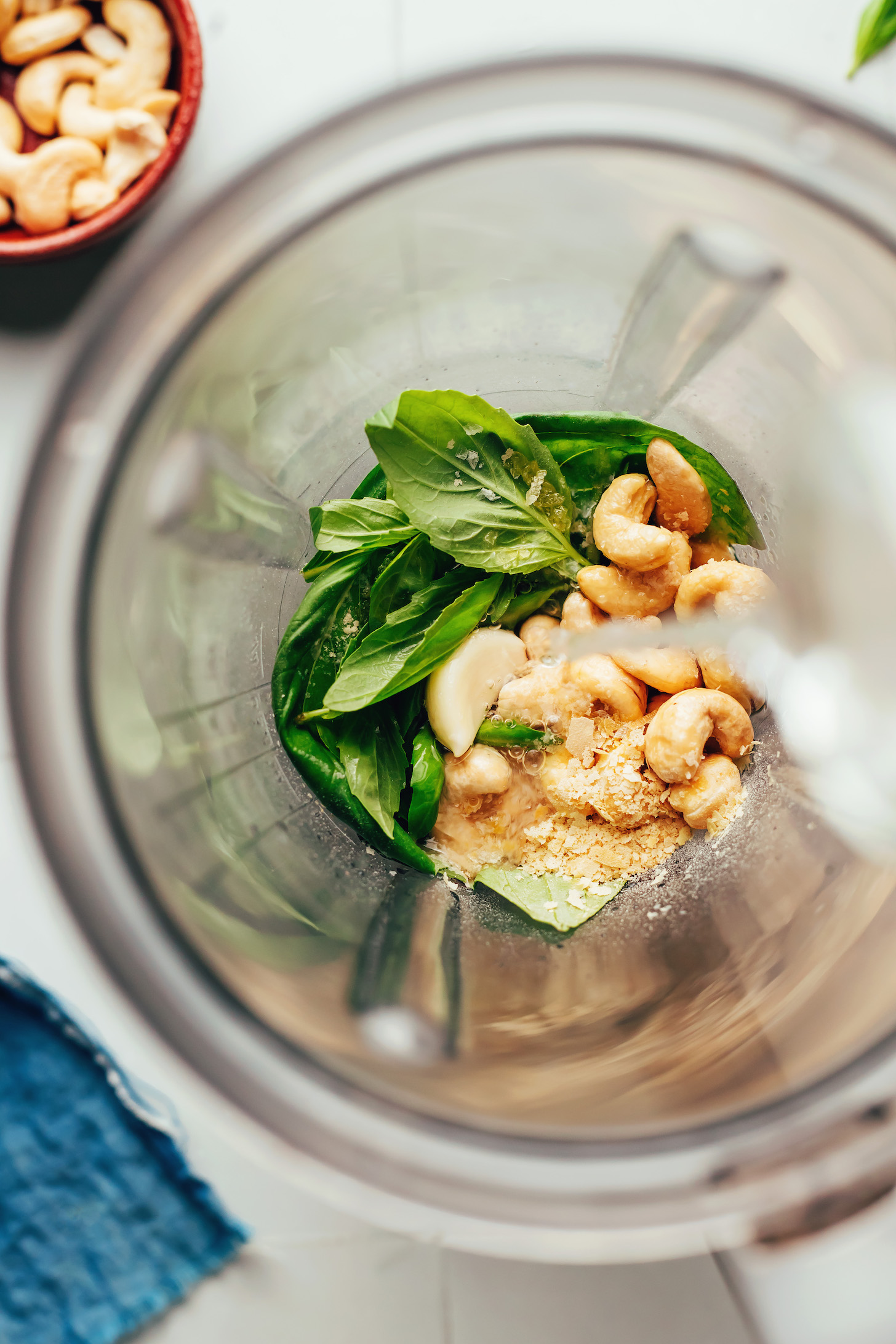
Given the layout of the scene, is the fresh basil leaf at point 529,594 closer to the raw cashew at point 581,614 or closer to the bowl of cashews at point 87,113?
the raw cashew at point 581,614

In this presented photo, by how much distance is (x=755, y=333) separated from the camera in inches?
19.6

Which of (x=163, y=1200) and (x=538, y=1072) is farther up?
(x=538, y=1072)

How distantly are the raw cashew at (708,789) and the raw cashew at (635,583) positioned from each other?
10 cm

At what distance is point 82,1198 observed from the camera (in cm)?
69

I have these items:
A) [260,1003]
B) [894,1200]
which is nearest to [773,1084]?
[894,1200]

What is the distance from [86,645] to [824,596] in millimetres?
369

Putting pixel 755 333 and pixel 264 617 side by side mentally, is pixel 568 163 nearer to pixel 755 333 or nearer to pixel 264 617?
pixel 755 333

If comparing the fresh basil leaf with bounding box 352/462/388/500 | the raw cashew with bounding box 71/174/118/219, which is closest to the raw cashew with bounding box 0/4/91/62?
the raw cashew with bounding box 71/174/118/219

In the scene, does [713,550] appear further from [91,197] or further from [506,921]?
[91,197]

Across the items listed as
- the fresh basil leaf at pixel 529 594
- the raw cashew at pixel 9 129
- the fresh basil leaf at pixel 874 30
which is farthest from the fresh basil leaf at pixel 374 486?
the fresh basil leaf at pixel 874 30

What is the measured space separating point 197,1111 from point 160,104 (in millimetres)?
667

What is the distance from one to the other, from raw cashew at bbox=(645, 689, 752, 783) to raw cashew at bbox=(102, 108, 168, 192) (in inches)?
18.8

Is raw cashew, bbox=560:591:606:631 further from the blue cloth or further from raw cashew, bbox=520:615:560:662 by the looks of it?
the blue cloth

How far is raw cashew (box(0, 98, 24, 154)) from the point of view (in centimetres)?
62
